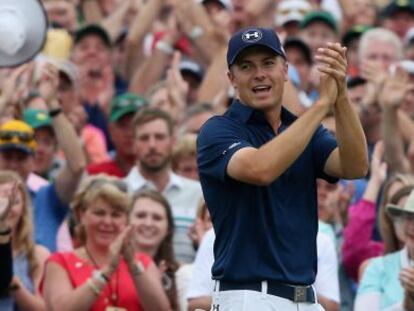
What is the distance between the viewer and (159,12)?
16.7 meters

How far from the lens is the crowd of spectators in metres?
9.96

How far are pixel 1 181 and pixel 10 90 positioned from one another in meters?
1.70

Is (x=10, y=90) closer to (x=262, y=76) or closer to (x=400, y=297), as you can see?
(x=400, y=297)

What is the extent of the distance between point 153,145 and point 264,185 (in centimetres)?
482

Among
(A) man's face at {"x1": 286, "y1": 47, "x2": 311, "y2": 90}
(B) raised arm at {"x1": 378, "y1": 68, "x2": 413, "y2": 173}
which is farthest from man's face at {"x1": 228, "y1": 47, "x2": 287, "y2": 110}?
(A) man's face at {"x1": 286, "y1": 47, "x2": 311, "y2": 90}

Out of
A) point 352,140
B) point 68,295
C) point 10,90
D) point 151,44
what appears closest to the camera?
point 352,140

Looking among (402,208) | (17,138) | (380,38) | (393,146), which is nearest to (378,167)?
(393,146)

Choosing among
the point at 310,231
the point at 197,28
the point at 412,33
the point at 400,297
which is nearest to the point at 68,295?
the point at 400,297

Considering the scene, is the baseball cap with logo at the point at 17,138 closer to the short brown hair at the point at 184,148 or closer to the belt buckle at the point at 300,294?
the short brown hair at the point at 184,148

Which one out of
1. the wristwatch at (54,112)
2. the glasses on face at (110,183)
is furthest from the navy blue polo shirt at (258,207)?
the wristwatch at (54,112)

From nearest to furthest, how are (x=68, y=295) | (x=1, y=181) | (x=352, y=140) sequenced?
(x=352, y=140) < (x=68, y=295) < (x=1, y=181)

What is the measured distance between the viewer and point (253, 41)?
739cm

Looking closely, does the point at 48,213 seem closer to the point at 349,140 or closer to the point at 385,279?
the point at 385,279

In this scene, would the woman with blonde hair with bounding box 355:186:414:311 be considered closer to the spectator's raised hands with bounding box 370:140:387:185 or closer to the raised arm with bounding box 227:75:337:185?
the spectator's raised hands with bounding box 370:140:387:185
